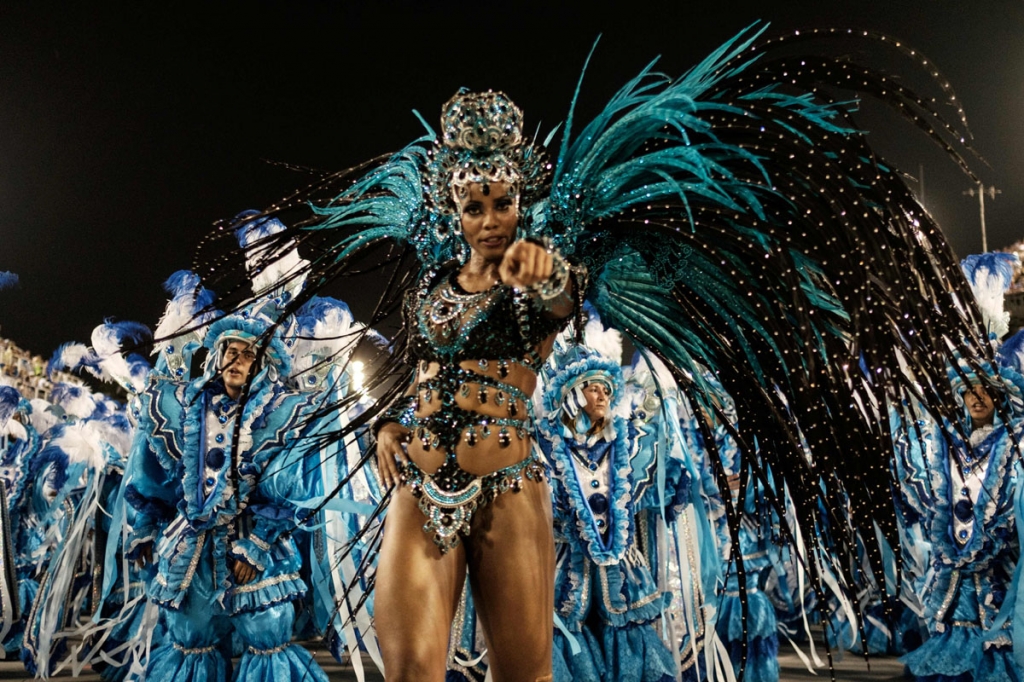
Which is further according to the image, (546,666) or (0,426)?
(0,426)

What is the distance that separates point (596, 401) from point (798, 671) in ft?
8.07

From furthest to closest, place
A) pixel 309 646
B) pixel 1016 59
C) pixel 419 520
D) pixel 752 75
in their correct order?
pixel 309 646 → pixel 1016 59 → pixel 752 75 → pixel 419 520

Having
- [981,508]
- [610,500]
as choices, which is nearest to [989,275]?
[981,508]

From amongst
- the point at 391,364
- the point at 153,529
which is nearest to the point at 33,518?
the point at 153,529

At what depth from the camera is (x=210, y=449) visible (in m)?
5.03

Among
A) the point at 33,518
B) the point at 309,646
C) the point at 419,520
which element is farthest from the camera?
the point at 33,518

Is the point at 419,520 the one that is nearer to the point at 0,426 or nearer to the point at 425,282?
the point at 425,282

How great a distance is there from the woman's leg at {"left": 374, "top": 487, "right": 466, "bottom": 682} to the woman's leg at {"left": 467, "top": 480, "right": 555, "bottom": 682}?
3.0 inches

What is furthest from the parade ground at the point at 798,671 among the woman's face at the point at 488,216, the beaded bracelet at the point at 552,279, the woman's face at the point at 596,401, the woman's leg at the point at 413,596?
the beaded bracelet at the point at 552,279

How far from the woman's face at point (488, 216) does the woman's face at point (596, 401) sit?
11.0ft

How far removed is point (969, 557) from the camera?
223 inches

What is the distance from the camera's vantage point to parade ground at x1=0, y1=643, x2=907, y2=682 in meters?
6.57

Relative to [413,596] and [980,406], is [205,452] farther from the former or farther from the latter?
[980,406]

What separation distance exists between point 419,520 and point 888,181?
1.49 metres
